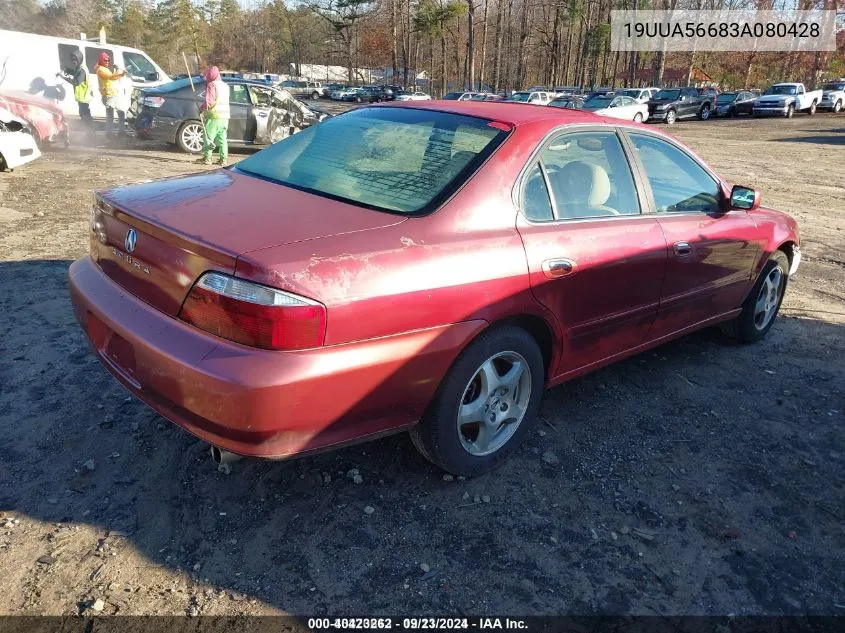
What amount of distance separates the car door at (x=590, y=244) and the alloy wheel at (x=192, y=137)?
11.0 meters

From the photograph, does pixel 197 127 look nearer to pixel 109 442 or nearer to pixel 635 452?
pixel 109 442

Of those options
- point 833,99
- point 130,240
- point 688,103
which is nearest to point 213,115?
point 130,240

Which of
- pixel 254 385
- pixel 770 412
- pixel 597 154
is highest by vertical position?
pixel 597 154

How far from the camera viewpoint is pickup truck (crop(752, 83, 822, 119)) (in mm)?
33844

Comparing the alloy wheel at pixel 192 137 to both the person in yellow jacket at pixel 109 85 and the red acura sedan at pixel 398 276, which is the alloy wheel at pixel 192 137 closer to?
the person in yellow jacket at pixel 109 85

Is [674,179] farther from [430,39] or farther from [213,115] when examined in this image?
[430,39]

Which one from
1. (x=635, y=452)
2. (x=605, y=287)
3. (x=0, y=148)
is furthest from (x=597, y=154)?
(x=0, y=148)

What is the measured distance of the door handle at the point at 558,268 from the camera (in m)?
2.92

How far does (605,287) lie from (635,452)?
2.84 ft

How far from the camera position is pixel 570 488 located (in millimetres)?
2984

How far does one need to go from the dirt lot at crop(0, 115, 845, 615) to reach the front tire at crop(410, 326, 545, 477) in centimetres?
16

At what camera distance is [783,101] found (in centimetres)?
3366

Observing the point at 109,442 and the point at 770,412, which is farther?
the point at 770,412

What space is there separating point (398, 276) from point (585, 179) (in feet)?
4.76
